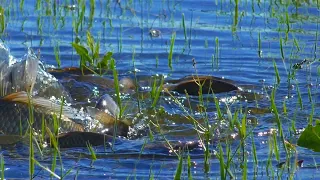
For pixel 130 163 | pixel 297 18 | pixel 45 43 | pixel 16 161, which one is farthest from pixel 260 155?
pixel 297 18

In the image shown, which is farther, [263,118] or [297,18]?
[297,18]

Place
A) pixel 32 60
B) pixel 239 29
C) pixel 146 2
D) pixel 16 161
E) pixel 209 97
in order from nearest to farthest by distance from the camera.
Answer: pixel 16 161, pixel 32 60, pixel 209 97, pixel 239 29, pixel 146 2

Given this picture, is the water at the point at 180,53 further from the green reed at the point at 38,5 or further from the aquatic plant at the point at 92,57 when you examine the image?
the aquatic plant at the point at 92,57

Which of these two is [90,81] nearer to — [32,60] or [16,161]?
[32,60]

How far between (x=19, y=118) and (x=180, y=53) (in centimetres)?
290

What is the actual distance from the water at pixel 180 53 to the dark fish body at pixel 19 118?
16cm

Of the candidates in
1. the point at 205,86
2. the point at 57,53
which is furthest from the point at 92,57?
the point at 205,86

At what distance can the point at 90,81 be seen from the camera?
6797 millimetres

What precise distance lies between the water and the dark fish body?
158 millimetres

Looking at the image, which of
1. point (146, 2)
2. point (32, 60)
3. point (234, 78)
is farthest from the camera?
point (146, 2)

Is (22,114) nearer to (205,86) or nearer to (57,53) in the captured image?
(205,86)

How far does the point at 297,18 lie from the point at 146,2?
161 centimetres

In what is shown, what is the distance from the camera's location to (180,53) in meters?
7.95

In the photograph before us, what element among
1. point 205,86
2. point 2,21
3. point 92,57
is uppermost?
point 2,21
